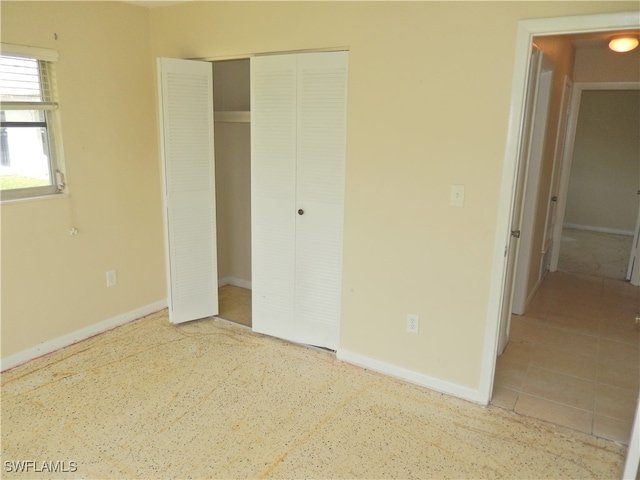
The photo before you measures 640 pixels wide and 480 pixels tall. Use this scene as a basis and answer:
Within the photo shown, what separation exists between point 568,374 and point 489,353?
0.83 metres

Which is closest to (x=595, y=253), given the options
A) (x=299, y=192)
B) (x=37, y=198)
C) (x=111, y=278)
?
(x=299, y=192)

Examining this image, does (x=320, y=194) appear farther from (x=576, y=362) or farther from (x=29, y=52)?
(x=576, y=362)

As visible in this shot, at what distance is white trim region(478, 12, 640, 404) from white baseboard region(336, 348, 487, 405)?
0.21ft

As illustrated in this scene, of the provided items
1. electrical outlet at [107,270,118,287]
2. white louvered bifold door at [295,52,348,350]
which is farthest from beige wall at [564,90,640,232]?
electrical outlet at [107,270,118,287]

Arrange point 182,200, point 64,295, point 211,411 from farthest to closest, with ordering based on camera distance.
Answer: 1. point 182,200
2. point 64,295
3. point 211,411

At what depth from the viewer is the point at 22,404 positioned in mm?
2574

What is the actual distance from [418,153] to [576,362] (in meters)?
1.93

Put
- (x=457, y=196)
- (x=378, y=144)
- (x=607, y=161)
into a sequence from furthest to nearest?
(x=607, y=161), (x=378, y=144), (x=457, y=196)

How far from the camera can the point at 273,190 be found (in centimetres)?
320

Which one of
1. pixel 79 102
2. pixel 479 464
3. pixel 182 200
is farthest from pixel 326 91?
pixel 479 464

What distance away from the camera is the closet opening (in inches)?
161

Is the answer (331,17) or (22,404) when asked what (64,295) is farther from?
(331,17)

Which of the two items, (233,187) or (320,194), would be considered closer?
(320,194)

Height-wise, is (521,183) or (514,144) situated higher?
(514,144)
